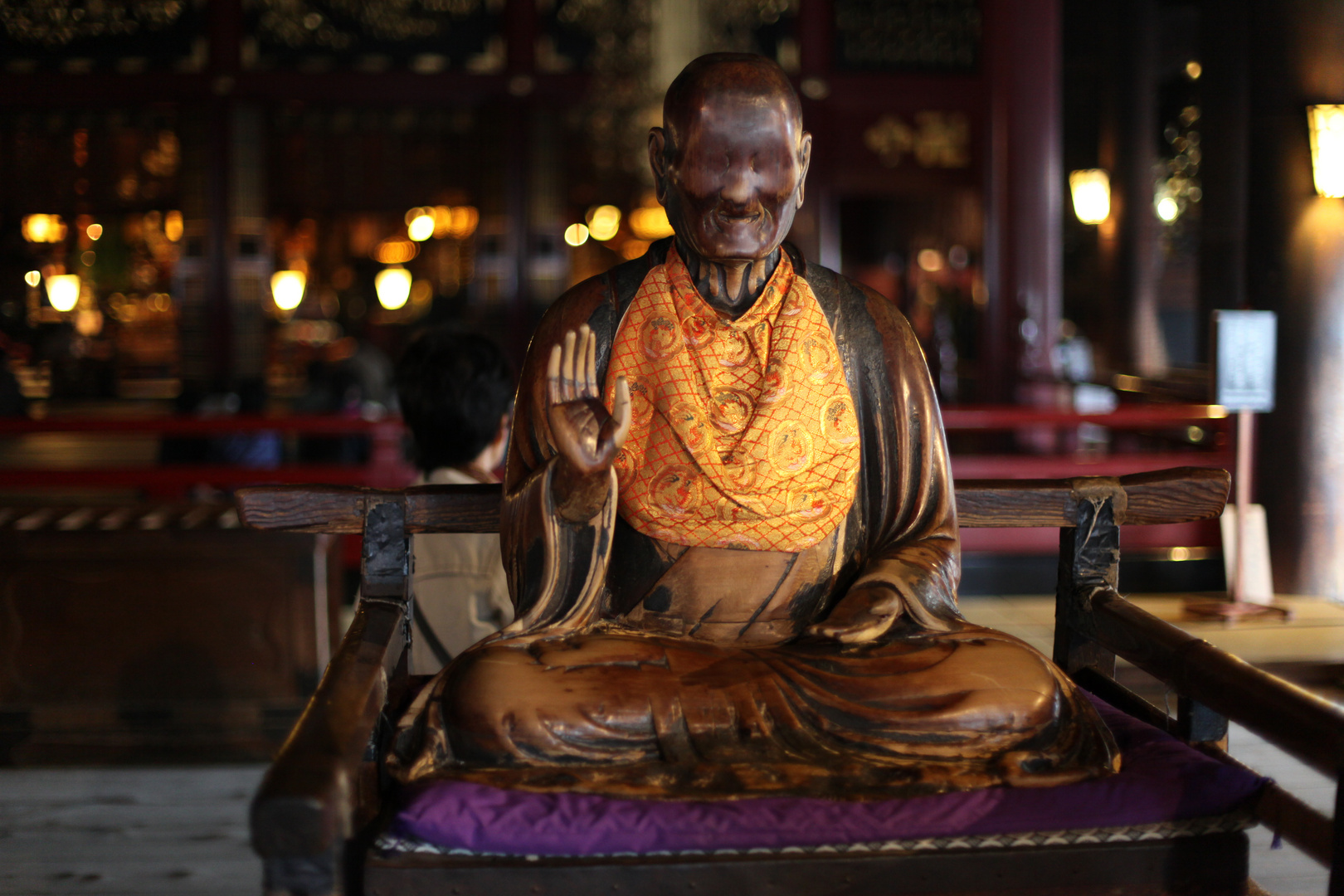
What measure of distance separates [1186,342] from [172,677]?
39.5 feet

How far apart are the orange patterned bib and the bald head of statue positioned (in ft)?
0.44

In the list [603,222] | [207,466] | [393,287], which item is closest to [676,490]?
[207,466]

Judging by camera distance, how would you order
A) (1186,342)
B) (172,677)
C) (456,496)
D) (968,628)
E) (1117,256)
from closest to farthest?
(968,628) < (456,496) < (172,677) < (1117,256) < (1186,342)

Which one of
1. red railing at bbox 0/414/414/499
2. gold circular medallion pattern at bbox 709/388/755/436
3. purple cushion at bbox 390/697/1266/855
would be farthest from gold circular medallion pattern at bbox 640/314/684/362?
red railing at bbox 0/414/414/499

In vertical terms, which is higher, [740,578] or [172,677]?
[740,578]

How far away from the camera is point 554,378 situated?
187cm

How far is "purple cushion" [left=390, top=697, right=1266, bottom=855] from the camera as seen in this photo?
1.57 meters

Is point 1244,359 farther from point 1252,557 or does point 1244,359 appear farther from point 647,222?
point 647,222

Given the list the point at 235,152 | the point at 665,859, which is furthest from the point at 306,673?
the point at 235,152

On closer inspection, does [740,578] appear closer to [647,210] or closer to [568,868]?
[568,868]

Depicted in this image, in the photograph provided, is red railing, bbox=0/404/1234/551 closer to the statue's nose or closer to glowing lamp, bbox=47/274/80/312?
the statue's nose

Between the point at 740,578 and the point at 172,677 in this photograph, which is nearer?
the point at 740,578

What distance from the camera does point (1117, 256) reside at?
Result: 424 inches

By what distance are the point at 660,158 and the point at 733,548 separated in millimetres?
675
